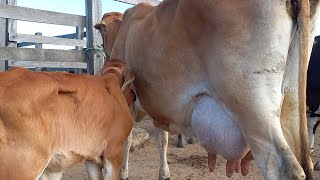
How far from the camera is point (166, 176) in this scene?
5176 mm

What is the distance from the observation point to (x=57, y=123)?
9.75 ft

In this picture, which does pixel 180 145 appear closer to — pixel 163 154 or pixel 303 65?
pixel 163 154

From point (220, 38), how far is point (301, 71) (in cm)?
57

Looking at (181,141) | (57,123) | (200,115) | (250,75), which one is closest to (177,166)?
(181,141)

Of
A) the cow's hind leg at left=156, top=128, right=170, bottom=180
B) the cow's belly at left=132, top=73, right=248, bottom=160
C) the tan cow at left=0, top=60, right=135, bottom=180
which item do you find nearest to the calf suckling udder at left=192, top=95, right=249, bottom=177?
the cow's belly at left=132, top=73, right=248, bottom=160

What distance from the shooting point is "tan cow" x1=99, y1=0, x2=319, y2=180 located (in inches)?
104

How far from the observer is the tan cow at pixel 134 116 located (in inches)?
205

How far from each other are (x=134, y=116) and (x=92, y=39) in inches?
94.1

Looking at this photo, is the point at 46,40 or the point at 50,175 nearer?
→ the point at 50,175

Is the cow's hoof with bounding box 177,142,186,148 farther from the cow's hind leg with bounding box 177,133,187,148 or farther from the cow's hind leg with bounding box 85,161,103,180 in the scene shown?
the cow's hind leg with bounding box 85,161,103,180

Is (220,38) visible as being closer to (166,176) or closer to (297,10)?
(297,10)

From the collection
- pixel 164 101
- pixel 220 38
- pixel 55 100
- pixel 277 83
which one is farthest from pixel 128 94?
pixel 277 83

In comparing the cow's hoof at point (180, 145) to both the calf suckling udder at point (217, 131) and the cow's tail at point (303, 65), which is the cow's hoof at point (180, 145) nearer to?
the calf suckling udder at point (217, 131)

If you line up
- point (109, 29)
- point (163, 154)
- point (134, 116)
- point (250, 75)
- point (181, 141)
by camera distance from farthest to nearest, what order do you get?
point (181, 141)
point (109, 29)
point (163, 154)
point (134, 116)
point (250, 75)
